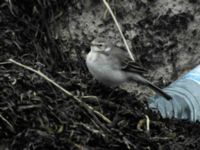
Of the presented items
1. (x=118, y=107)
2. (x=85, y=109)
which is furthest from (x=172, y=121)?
(x=85, y=109)

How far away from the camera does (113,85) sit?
667 cm

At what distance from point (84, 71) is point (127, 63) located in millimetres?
544

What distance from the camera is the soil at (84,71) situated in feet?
17.9

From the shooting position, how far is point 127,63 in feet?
22.3

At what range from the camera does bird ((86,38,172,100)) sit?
6570mm

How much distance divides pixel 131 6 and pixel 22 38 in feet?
4.55

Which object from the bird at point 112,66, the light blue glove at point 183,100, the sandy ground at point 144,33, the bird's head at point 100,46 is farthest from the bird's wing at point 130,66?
the sandy ground at point 144,33

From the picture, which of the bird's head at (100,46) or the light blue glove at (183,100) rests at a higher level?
the bird's head at (100,46)

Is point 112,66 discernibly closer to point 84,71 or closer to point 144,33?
point 84,71

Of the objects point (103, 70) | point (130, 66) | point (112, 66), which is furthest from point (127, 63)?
point (103, 70)

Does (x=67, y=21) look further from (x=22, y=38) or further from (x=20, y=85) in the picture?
(x=20, y=85)

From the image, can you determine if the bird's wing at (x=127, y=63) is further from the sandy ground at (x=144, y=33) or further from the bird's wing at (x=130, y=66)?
the sandy ground at (x=144, y=33)

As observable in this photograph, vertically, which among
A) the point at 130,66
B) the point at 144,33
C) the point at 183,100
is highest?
the point at 144,33

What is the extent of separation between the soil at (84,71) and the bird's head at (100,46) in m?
0.32
